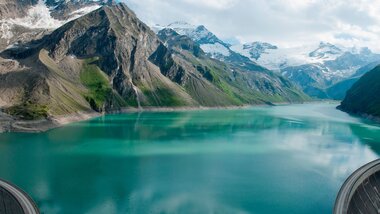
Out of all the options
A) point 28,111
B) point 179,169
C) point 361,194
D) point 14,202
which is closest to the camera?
point 14,202

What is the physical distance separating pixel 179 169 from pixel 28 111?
8469 centimetres

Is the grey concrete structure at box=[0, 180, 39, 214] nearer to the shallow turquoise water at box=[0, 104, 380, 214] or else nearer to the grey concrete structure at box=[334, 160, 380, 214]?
the shallow turquoise water at box=[0, 104, 380, 214]

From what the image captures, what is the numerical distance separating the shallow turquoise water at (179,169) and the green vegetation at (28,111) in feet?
34.8

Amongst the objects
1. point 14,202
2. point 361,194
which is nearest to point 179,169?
point 361,194

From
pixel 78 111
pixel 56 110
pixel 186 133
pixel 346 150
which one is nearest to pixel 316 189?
pixel 346 150

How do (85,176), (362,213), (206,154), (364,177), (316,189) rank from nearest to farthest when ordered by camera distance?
1. (362,213)
2. (364,177)
3. (316,189)
4. (85,176)
5. (206,154)

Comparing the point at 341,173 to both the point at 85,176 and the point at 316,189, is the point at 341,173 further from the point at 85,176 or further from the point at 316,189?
the point at 85,176

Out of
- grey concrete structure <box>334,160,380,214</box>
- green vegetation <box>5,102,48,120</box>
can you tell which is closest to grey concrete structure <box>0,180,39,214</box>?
grey concrete structure <box>334,160,380,214</box>

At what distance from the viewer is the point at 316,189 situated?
6962 centimetres

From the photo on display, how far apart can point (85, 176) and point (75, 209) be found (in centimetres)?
1926

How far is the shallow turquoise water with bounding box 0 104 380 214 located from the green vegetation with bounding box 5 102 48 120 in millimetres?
10619

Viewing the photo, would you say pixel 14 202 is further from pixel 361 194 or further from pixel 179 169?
pixel 361 194

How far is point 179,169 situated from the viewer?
271ft

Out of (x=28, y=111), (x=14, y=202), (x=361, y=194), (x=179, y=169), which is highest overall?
(x=28, y=111)
